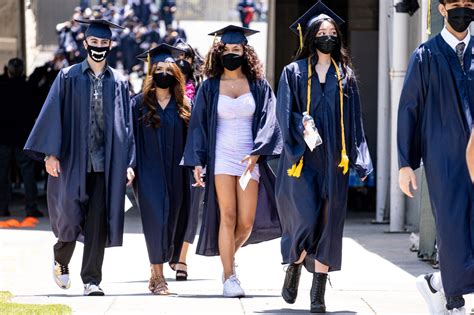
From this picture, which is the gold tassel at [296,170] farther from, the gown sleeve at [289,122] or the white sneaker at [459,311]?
the white sneaker at [459,311]

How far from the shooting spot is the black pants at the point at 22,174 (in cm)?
1653

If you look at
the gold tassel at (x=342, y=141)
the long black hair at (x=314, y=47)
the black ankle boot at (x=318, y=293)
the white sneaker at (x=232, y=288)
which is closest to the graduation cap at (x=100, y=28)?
the long black hair at (x=314, y=47)

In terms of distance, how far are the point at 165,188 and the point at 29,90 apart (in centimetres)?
750

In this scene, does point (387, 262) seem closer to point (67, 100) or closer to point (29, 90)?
point (67, 100)

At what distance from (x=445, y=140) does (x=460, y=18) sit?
2.22ft

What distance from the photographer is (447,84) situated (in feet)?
23.8

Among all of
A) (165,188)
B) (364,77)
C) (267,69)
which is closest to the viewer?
(165,188)

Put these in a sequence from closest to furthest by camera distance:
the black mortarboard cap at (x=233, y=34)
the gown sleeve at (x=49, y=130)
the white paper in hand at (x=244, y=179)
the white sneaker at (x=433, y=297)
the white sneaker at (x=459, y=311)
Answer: the white sneaker at (x=459, y=311) < the white sneaker at (x=433, y=297) < the white paper in hand at (x=244, y=179) < the gown sleeve at (x=49, y=130) < the black mortarboard cap at (x=233, y=34)

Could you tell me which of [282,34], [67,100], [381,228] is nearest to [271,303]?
Answer: [67,100]

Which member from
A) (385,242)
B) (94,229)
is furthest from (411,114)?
(385,242)

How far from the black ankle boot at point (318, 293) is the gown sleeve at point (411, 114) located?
4.56 feet

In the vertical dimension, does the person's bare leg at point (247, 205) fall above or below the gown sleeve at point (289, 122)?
below

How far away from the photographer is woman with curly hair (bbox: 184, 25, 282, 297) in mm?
9281

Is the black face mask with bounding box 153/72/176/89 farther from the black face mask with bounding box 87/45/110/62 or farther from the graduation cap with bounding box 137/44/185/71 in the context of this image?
the black face mask with bounding box 87/45/110/62
